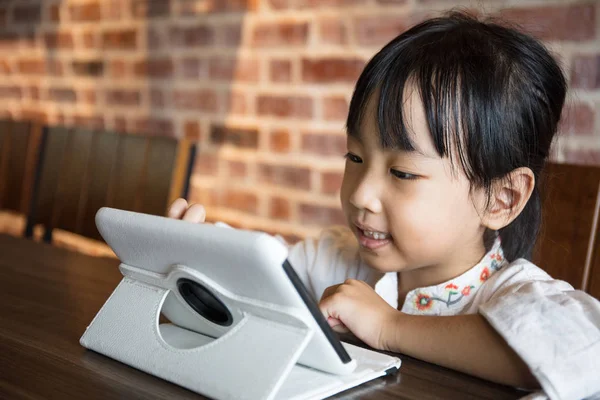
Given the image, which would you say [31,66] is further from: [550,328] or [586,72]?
[550,328]

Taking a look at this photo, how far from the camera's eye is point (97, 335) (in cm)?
75

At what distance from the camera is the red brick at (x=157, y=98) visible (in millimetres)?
2283

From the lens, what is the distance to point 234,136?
2107 millimetres

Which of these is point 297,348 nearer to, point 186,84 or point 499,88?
point 499,88

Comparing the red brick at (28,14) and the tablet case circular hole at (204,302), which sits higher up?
the red brick at (28,14)

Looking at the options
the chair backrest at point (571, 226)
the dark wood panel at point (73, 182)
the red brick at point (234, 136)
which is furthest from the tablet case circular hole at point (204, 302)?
the red brick at point (234, 136)

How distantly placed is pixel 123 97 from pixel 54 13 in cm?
45

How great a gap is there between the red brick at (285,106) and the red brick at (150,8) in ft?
1.48

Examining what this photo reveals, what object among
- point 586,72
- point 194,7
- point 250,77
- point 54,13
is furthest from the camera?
point 54,13

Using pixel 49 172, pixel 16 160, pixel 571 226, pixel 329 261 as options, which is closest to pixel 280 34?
pixel 49 172

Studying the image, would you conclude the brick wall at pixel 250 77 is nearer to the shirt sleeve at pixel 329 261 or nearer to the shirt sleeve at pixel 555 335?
the shirt sleeve at pixel 329 261

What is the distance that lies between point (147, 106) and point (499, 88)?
5.26 feet

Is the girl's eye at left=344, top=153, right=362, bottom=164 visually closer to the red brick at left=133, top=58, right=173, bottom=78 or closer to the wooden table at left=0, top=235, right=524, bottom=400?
the wooden table at left=0, top=235, right=524, bottom=400

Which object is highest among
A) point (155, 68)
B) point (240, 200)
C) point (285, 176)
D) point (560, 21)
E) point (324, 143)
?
point (560, 21)
